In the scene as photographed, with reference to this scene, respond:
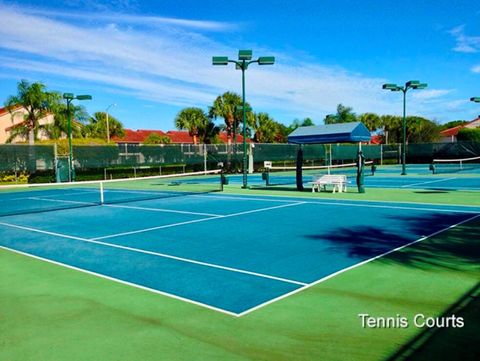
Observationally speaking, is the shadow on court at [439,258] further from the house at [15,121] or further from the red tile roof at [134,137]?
the red tile roof at [134,137]

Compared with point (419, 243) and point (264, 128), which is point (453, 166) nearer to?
point (264, 128)

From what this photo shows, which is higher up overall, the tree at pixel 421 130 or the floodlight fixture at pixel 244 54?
the floodlight fixture at pixel 244 54

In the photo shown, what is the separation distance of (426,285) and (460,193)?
47.1 ft

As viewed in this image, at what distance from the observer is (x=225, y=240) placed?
10008mm

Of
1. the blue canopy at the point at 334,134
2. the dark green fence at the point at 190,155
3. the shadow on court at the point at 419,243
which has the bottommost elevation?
the shadow on court at the point at 419,243

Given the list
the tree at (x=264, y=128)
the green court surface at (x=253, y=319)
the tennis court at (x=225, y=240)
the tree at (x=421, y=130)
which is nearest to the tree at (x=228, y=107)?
the tree at (x=264, y=128)

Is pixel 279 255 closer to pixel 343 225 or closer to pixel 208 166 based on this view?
pixel 343 225

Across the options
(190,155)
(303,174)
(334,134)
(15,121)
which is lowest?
(303,174)

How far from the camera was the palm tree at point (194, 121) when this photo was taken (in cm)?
5669

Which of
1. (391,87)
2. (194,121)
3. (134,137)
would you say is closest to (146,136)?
(134,137)

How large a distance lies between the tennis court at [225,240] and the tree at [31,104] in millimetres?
32465

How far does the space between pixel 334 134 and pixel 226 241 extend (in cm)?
1147

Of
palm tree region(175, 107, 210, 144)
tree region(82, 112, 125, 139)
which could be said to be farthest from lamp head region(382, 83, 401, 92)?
tree region(82, 112, 125, 139)

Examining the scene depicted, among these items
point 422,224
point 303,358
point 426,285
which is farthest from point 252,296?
point 422,224
